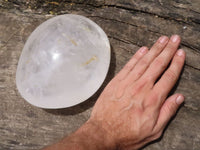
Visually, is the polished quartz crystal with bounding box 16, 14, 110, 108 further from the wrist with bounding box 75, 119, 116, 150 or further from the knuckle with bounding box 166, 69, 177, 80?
the knuckle with bounding box 166, 69, 177, 80

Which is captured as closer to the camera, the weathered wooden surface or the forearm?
the forearm

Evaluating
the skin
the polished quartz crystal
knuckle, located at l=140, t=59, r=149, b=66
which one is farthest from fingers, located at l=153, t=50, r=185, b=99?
the polished quartz crystal

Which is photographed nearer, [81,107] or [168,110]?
[168,110]

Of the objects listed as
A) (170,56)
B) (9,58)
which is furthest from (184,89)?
(9,58)

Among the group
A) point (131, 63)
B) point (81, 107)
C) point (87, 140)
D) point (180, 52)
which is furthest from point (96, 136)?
point (180, 52)

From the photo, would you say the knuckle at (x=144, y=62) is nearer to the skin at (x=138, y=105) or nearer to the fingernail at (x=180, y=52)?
the skin at (x=138, y=105)

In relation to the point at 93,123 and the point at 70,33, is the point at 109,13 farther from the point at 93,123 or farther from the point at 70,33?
the point at 93,123

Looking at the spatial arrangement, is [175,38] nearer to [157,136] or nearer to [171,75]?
[171,75]
